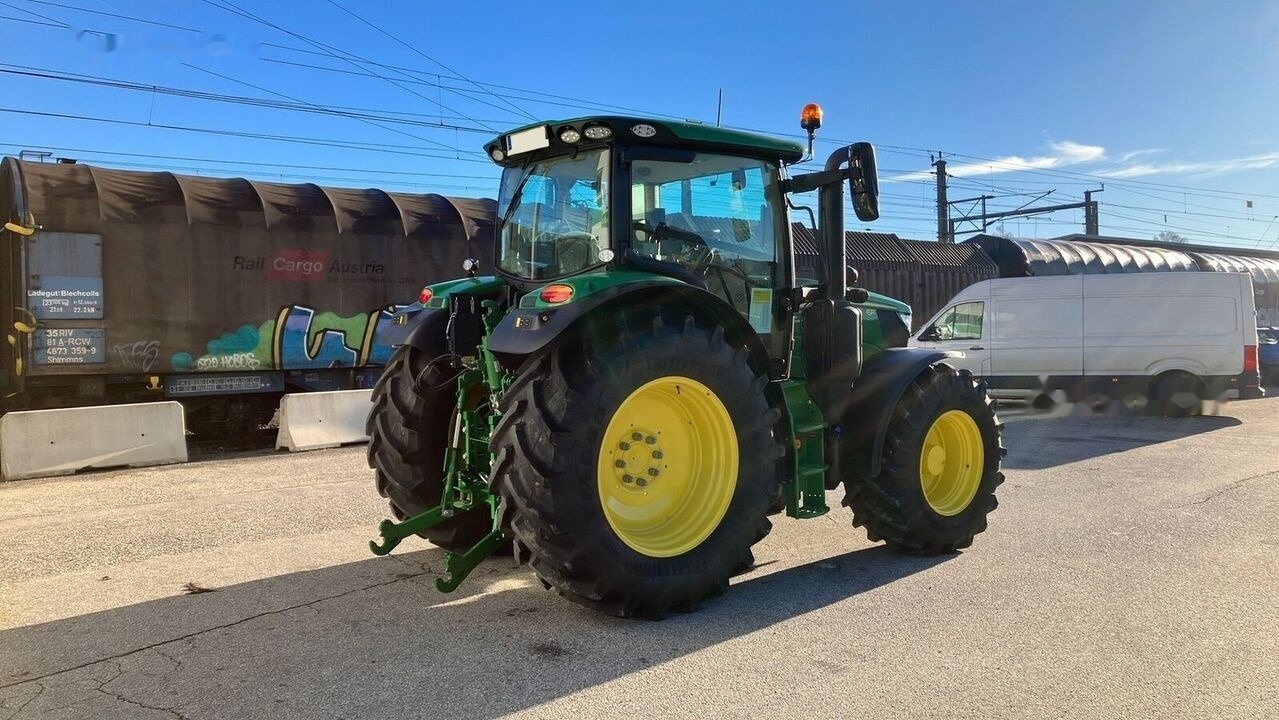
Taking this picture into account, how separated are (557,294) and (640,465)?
1029 mm

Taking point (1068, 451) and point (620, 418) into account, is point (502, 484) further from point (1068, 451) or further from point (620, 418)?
point (1068, 451)

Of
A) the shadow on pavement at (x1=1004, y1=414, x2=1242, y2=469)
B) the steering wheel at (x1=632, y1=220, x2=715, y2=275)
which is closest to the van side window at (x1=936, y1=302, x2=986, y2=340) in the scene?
the shadow on pavement at (x1=1004, y1=414, x2=1242, y2=469)

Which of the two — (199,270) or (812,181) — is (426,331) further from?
(199,270)

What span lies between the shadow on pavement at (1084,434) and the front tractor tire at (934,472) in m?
3.70

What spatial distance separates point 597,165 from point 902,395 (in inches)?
94.6

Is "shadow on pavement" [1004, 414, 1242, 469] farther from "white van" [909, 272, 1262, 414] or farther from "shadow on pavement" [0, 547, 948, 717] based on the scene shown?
"shadow on pavement" [0, 547, 948, 717]

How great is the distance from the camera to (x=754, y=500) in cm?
444

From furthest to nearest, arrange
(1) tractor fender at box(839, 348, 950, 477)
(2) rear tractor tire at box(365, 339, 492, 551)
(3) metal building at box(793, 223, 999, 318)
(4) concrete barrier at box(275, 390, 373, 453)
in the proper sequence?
(3) metal building at box(793, 223, 999, 318), (4) concrete barrier at box(275, 390, 373, 453), (1) tractor fender at box(839, 348, 950, 477), (2) rear tractor tire at box(365, 339, 492, 551)

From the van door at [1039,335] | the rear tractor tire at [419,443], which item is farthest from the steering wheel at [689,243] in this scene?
the van door at [1039,335]

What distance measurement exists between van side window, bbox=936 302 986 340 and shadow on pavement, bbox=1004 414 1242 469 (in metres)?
1.74

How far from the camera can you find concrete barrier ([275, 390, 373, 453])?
10.6 meters

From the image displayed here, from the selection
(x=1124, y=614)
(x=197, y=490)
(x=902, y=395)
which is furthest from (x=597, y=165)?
(x=197, y=490)

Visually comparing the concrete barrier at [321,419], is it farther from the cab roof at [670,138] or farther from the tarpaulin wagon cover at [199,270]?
the cab roof at [670,138]

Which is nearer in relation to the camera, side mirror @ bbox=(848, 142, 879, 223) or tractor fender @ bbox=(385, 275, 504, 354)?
side mirror @ bbox=(848, 142, 879, 223)
